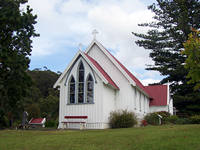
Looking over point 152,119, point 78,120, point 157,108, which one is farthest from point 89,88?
point 157,108

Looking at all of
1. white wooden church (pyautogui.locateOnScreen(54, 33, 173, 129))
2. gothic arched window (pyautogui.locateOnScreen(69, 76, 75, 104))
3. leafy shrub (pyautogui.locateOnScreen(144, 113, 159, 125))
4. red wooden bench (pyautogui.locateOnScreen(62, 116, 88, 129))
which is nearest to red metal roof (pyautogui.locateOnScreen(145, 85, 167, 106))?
leafy shrub (pyautogui.locateOnScreen(144, 113, 159, 125))

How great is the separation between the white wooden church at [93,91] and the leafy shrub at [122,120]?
1.51ft

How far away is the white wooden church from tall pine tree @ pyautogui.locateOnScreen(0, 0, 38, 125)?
10.3ft

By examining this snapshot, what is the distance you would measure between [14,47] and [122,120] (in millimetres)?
9781

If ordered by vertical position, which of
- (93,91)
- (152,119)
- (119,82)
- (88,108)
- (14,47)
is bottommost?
(152,119)

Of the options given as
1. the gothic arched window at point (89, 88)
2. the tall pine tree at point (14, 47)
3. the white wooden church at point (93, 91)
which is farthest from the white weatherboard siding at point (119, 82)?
the tall pine tree at point (14, 47)

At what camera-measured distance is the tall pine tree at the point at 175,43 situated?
35.7 m

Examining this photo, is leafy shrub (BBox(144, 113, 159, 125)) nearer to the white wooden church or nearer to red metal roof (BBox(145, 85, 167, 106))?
the white wooden church

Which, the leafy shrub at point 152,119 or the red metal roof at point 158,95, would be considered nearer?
the leafy shrub at point 152,119

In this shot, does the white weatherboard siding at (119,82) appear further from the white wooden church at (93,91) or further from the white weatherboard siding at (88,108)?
the white weatherboard siding at (88,108)

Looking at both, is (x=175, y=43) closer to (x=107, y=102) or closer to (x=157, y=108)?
(x=157, y=108)

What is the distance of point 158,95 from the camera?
32.9 meters

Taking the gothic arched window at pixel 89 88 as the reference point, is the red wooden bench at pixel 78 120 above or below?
below

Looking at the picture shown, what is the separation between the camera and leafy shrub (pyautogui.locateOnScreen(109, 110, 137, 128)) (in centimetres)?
2064
